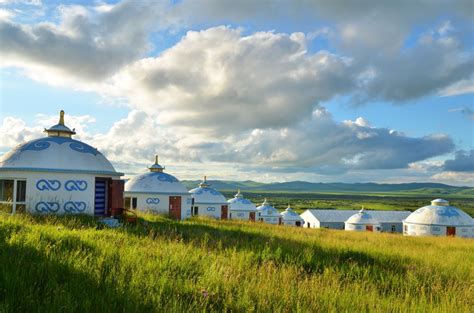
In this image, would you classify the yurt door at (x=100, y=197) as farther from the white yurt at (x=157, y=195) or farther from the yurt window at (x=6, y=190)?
the white yurt at (x=157, y=195)

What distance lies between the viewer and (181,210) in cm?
2802

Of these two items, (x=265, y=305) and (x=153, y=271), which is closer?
(x=265, y=305)

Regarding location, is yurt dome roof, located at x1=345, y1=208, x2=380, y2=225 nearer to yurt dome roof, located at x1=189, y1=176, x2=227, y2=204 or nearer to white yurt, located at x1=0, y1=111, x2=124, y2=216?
yurt dome roof, located at x1=189, y1=176, x2=227, y2=204

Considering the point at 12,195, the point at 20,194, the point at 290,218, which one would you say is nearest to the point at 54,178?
the point at 20,194

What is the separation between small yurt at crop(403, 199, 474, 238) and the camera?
38938 millimetres

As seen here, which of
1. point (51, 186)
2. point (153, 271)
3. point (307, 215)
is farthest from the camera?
point (307, 215)

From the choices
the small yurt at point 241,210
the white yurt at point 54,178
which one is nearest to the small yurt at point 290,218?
the small yurt at point 241,210

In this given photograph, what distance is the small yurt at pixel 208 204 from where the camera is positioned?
120 feet

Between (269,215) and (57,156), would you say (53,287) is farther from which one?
(269,215)

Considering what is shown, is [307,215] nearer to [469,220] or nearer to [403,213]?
[403,213]

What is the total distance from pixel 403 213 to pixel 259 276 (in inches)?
2561

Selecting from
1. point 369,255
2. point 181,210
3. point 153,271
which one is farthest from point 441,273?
point 181,210

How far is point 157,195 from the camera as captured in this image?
27406mm

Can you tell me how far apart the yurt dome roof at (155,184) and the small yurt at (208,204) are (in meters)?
7.93
